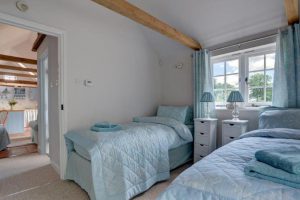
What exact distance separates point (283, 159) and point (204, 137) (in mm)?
1983

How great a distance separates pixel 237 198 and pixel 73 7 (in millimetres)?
2963

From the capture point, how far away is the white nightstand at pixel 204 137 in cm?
275

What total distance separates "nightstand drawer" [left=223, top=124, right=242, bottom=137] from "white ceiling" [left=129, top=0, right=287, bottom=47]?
1.42 m

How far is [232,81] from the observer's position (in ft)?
9.73

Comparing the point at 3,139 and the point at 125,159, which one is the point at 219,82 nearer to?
the point at 125,159

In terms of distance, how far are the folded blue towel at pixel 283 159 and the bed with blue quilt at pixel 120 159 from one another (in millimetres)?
1343

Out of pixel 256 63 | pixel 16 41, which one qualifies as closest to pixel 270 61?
pixel 256 63

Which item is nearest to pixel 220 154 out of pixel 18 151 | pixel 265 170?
pixel 265 170

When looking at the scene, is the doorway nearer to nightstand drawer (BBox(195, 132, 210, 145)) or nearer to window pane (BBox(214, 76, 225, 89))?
nightstand drawer (BBox(195, 132, 210, 145))

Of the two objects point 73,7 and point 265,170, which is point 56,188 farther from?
point 73,7

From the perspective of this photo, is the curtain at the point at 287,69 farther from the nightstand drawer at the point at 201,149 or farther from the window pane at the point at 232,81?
the nightstand drawer at the point at 201,149

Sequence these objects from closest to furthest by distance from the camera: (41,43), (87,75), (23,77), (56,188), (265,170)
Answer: (265,170) < (56,188) < (87,75) < (41,43) < (23,77)

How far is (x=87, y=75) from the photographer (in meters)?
2.69

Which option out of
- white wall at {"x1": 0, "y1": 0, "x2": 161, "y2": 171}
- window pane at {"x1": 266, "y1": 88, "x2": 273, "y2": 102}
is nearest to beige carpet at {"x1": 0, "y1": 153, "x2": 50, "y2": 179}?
white wall at {"x1": 0, "y1": 0, "x2": 161, "y2": 171}
